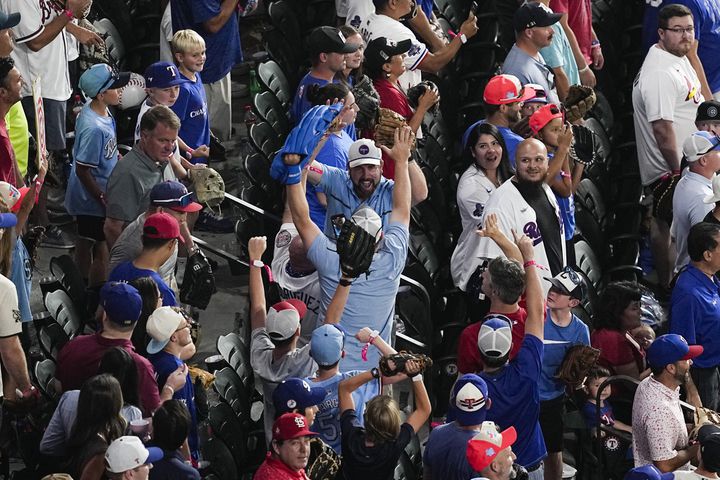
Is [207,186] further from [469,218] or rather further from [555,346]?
[555,346]

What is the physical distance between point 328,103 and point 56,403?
8.82 ft

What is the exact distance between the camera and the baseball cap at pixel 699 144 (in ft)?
34.5

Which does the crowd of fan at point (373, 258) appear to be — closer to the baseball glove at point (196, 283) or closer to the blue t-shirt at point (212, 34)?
the blue t-shirt at point (212, 34)

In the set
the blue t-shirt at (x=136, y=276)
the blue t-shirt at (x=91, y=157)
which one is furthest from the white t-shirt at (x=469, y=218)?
the blue t-shirt at (x=136, y=276)

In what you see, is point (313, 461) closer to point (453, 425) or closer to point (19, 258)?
point (453, 425)

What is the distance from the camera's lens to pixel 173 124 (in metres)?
8.94

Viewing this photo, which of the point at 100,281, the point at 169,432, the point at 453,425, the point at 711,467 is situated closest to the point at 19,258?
the point at 100,281

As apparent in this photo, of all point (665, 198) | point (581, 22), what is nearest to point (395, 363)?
point (665, 198)

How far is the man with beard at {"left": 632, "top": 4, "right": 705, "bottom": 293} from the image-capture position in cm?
1138

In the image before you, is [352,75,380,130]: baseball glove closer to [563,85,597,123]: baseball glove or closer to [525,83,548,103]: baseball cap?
[525,83,548,103]: baseball cap

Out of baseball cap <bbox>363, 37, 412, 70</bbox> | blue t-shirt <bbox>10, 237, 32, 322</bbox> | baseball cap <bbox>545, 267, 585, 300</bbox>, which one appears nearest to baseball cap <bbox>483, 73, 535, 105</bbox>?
baseball cap <bbox>363, 37, 412, 70</bbox>

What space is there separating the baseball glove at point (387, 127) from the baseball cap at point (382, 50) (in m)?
1.26

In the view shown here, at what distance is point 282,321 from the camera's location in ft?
26.8

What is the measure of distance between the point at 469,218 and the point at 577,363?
142 centimetres
